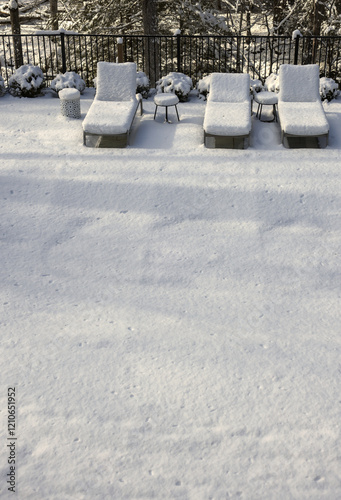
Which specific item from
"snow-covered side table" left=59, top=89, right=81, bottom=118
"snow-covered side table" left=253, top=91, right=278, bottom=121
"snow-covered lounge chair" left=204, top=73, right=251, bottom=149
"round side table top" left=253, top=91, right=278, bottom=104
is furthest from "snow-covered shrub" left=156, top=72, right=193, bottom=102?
"snow-covered side table" left=59, top=89, right=81, bottom=118

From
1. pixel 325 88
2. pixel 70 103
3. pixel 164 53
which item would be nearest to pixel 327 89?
pixel 325 88

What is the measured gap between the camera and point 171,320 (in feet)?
20.2

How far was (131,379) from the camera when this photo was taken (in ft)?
17.6

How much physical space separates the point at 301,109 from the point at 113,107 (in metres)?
3.34

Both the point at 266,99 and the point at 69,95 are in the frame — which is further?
the point at 69,95

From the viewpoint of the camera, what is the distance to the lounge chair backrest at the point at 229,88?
Answer: 10.7m

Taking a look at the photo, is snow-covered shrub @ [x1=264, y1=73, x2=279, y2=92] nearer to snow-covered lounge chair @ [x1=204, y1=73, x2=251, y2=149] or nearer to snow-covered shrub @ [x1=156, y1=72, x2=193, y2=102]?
snow-covered lounge chair @ [x1=204, y1=73, x2=251, y2=149]

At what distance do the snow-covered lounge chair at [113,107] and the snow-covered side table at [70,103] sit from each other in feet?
1.50

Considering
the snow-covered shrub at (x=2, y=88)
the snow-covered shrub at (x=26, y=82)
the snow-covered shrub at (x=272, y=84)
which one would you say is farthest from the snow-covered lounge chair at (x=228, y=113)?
the snow-covered shrub at (x=2, y=88)

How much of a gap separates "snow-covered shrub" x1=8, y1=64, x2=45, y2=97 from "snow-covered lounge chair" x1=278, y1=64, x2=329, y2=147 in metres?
5.07

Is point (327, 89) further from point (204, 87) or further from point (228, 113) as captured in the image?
point (228, 113)

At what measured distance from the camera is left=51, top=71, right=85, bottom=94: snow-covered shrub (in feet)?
40.3

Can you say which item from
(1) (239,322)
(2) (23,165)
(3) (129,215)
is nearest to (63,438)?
(1) (239,322)

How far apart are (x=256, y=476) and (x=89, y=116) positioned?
24.0 feet
